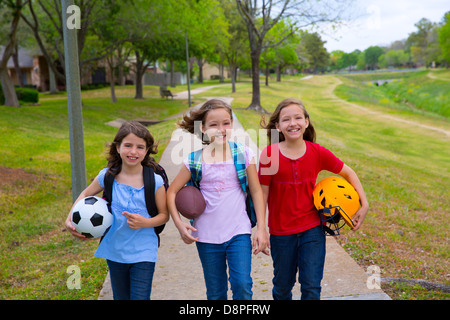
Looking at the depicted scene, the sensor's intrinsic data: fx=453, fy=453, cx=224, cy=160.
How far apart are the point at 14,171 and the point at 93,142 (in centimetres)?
567

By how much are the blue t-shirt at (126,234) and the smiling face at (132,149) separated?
175 millimetres

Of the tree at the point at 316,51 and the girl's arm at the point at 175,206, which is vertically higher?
the tree at the point at 316,51

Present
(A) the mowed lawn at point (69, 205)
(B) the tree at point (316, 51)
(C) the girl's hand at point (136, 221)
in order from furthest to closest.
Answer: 1. (B) the tree at point (316, 51)
2. (A) the mowed lawn at point (69, 205)
3. (C) the girl's hand at point (136, 221)

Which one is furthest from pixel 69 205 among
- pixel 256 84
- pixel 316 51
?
pixel 316 51

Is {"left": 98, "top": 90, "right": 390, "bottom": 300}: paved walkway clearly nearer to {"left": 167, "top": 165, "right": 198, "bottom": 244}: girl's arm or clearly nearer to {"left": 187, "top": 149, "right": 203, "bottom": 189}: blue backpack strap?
{"left": 167, "top": 165, "right": 198, "bottom": 244}: girl's arm

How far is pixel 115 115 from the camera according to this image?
25344 mm

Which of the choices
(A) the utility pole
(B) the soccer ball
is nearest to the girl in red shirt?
(B) the soccer ball

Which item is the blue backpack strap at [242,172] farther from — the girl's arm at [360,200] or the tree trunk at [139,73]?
the tree trunk at [139,73]

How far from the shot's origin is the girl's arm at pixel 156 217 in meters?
3.02

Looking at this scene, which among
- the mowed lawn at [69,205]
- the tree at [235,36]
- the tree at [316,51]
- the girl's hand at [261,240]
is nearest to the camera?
the girl's hand at [261,240]

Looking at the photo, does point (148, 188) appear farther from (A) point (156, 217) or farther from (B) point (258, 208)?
(B) point (258, 208)

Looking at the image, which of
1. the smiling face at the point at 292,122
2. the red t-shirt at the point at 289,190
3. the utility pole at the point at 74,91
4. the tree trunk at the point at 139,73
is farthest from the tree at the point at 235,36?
the red t-shirt at the point at 289,190

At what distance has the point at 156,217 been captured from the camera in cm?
310

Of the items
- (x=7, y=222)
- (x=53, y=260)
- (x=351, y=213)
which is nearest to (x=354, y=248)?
(x=351, y=213)
